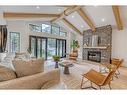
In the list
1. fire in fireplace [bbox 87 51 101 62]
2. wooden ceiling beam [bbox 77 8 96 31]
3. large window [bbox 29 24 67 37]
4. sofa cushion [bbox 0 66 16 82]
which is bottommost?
fire in fireplace [bbox 87 51 101 62]

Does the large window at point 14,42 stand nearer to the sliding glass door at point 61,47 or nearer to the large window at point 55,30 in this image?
the large window at point 55,30

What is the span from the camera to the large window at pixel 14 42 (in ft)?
27.9

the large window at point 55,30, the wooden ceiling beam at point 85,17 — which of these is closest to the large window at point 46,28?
the large window at point 55,30

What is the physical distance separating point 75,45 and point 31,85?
31.8ft

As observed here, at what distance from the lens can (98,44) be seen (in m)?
9.32

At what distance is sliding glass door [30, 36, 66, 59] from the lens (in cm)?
974

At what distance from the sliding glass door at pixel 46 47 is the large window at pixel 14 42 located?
100 centimetres

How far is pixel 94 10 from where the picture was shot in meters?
7.41

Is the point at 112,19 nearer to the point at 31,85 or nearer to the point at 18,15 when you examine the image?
the point at 18,15

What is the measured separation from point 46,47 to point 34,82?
28.3 ft

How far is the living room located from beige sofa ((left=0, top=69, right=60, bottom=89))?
1.39m

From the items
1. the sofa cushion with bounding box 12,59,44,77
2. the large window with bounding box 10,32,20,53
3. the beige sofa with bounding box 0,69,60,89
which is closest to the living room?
the large window with bounding box 10,32,20,53

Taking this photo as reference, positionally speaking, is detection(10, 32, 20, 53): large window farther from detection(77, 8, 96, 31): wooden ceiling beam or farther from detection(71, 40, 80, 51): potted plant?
detection(71, 40, 80, 51): potted plant

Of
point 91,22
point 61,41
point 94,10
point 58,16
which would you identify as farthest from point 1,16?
point 61,41
